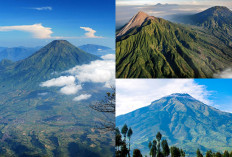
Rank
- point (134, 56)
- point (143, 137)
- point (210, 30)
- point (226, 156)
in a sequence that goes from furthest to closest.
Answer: point (143, 137)
point (226, 156)
point (134, 56)
point (210, 30)

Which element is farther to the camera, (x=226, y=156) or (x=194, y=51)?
(x=226, y=156)

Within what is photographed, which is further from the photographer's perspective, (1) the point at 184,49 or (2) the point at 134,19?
(1) the point at 184,49

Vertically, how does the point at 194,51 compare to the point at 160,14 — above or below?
below

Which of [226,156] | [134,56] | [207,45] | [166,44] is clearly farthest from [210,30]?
[226,156]

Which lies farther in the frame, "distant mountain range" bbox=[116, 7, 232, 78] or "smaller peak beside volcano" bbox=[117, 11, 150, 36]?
"distant mountain range" bbox=[116, 7, 232, 78]

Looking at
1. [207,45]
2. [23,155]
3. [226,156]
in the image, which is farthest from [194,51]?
[23,155]

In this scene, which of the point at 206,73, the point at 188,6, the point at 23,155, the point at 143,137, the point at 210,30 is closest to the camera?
the point at 188,6

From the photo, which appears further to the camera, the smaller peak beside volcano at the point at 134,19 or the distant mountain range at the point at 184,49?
the distant mountain range at the point at 184,49

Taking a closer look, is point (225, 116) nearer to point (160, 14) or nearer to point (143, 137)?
point (143, 137)

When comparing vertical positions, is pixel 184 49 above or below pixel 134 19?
below

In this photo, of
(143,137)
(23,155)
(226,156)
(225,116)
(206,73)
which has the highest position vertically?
(206,73)
